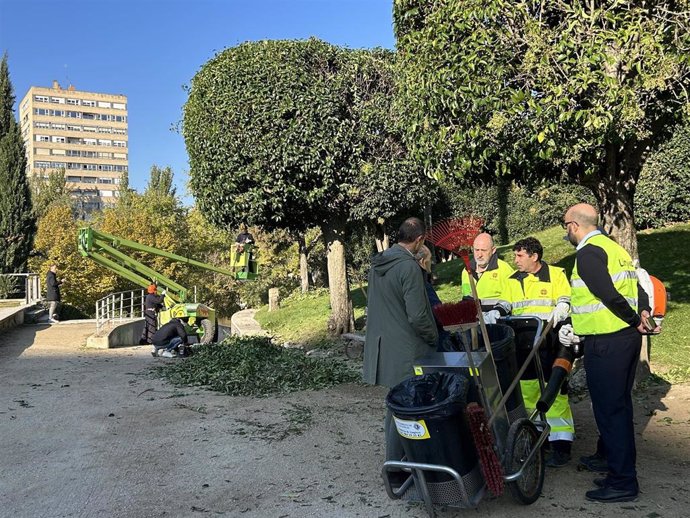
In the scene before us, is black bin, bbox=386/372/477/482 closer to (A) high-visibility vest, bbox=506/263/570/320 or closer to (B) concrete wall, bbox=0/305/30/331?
(A) high-visibility vest, bbox=506/263/570/320

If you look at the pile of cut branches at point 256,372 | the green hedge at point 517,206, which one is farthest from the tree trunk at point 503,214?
the pile of cut branches at point 256,372

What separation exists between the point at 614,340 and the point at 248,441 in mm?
3433

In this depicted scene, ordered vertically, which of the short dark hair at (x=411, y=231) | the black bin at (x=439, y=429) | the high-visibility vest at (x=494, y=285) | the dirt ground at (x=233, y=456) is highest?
the short dark hair at (x=411, y=231)

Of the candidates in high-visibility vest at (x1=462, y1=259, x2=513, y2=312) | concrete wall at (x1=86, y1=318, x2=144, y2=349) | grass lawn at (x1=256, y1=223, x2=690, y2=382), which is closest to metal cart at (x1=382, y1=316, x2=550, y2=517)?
high-visibility vest at (x1=462, y1=259, x2=513, y2=312)

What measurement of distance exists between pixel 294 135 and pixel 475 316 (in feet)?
23.3

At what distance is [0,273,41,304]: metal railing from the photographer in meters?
22.9

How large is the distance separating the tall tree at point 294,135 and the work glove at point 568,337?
6.70 m

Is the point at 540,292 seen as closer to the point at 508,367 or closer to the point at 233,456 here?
the point at 508,367

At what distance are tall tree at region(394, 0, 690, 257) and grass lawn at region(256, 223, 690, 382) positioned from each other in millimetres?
2072

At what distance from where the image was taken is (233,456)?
5316mm

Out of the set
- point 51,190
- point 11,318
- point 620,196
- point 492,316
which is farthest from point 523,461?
point 51,190

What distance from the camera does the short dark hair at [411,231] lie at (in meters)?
4.50

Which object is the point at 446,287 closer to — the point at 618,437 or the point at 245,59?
the point at 245,59

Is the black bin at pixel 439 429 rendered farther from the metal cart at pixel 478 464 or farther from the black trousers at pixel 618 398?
the black trousers at pixel 618 398
